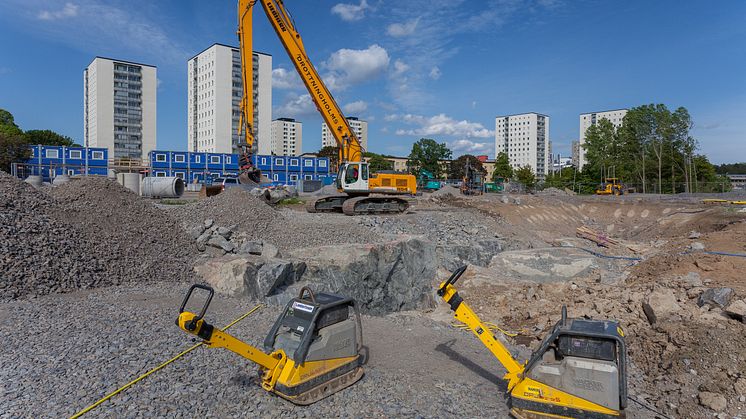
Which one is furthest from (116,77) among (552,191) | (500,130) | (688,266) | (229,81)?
(500,130)

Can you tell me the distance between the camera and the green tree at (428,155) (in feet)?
279

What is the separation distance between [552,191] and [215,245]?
38409 mm

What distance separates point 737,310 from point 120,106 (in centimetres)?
9291

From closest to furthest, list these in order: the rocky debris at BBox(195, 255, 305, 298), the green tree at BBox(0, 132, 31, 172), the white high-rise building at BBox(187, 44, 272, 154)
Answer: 1. the rocky debris at BBox(195, 255, 305, 298)
2. the green tree at BBox(0, 132, 31, 172)
3. the white high-rise building at BBox(187, 44, 272, 154)

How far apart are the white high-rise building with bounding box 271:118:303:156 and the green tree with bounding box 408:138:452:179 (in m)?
74.7

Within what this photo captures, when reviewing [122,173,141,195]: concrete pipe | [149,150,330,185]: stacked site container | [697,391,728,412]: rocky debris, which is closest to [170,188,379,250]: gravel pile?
[697,391,728,412]: rocky debris

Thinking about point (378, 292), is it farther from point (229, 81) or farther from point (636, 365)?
point (229, 81)

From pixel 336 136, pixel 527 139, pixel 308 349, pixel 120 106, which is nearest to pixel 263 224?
pixel 336 136

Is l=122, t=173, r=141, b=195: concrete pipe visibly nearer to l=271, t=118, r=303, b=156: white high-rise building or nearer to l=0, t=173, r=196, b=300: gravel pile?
l=0, t=173, r=196, b=300: gravel pile

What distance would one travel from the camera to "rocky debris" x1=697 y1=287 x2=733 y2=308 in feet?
24.4

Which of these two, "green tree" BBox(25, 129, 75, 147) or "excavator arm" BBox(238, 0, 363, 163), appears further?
"green tree" BBox(25, 129, 75, 147)

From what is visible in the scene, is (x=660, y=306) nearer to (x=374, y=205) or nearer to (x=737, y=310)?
(x=737, y=310)

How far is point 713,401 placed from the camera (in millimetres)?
5246

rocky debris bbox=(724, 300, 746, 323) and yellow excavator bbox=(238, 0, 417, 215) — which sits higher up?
yellow excavator bbox=(238, 0, 417, 215)
